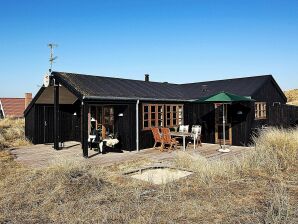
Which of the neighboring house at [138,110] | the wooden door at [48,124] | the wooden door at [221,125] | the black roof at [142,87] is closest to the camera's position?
the black roof at [142,87]

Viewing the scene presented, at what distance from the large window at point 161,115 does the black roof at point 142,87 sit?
48cm

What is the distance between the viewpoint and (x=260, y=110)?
14891 mm

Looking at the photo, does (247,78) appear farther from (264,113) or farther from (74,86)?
(74,86)

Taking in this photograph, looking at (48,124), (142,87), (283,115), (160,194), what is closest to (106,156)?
(142,87)

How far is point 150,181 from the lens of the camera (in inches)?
282

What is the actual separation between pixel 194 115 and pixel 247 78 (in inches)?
155

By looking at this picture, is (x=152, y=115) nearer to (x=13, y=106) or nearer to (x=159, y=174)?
(x=159, y=174)

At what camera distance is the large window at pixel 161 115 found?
13.1 metres

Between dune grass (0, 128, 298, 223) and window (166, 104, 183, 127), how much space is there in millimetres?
5634

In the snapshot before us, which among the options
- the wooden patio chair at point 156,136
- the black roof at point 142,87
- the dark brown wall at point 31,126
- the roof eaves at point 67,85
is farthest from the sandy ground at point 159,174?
the dark brown wall at point 31,126

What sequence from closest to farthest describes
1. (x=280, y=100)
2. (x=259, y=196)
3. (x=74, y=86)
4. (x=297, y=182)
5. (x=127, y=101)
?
(x=259, y=196), (x=297, y=182), (x=74, y=86), (x=127, y=101), (x=280, y=100)

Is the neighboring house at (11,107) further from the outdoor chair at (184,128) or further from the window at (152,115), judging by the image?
the outdoor chair at (184,128)

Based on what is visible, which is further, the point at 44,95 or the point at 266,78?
the point at 266,78

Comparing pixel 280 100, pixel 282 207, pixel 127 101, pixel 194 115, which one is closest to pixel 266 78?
pixel 280 100
